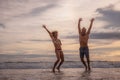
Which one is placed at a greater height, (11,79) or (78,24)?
(78,24)

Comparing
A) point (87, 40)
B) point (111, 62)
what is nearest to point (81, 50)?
point (87, 40)

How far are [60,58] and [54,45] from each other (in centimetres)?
76

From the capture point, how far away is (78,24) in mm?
16812

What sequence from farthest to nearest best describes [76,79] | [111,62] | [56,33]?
1. [111,62]
2. [56,33]
3. [76,79]

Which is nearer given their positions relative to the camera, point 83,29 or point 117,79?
point 117,79

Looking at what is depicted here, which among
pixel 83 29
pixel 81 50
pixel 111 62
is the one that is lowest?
pixel 111 62

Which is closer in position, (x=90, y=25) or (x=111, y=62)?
(x=90, y=25)

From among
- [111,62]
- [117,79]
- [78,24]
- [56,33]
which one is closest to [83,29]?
[78,24]

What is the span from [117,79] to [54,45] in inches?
200

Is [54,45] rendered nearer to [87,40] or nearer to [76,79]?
[87,40]

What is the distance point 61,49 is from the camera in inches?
657

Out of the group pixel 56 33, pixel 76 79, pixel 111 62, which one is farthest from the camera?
pixel 111 62

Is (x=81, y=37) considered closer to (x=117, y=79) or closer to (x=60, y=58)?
(x=60, y=58)

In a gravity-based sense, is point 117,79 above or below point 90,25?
below
